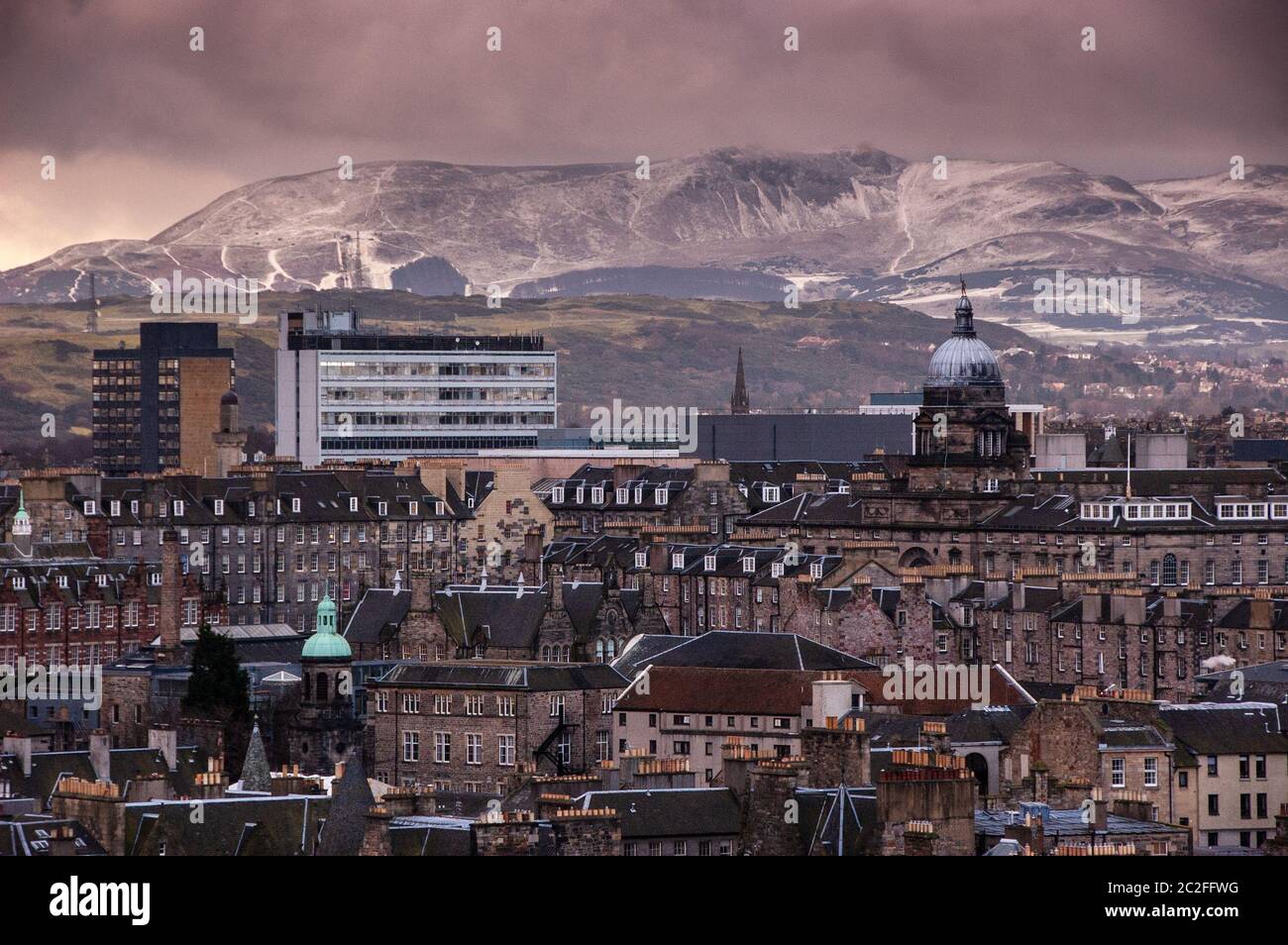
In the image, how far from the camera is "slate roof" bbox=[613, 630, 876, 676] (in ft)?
300

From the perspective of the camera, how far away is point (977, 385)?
15412 centimetres

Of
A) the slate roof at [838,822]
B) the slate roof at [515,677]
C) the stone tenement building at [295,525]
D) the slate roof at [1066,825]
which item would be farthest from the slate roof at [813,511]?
the slate roof at [838,822]

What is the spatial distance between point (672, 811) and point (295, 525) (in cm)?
9236

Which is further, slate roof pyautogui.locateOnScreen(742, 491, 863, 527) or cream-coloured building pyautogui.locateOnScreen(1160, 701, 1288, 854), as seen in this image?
slate roof pyautogui.locateOnScreen(742, 491, 863, 527)

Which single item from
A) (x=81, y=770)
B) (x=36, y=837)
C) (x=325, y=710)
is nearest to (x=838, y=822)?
(x=36, y=837)

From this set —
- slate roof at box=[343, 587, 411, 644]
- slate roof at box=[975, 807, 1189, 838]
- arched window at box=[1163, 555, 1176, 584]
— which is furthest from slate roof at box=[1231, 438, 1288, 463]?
slate roof at box=[975, 807, 1189, 838]

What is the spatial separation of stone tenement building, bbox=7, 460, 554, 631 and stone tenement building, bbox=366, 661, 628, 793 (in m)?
40.4

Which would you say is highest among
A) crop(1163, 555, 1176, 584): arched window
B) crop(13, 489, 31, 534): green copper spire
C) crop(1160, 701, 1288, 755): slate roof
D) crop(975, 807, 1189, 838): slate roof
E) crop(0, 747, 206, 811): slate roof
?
crop(13, 489, 31, 534): green copper spire

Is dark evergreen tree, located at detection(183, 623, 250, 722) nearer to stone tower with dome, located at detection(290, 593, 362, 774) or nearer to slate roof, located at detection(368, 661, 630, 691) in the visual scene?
stone tower with dome, located at detection(290, 593, 362, 774)

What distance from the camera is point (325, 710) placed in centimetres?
9562

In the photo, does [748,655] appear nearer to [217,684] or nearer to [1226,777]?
[217,684]

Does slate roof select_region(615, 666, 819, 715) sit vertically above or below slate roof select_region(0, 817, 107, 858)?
above
